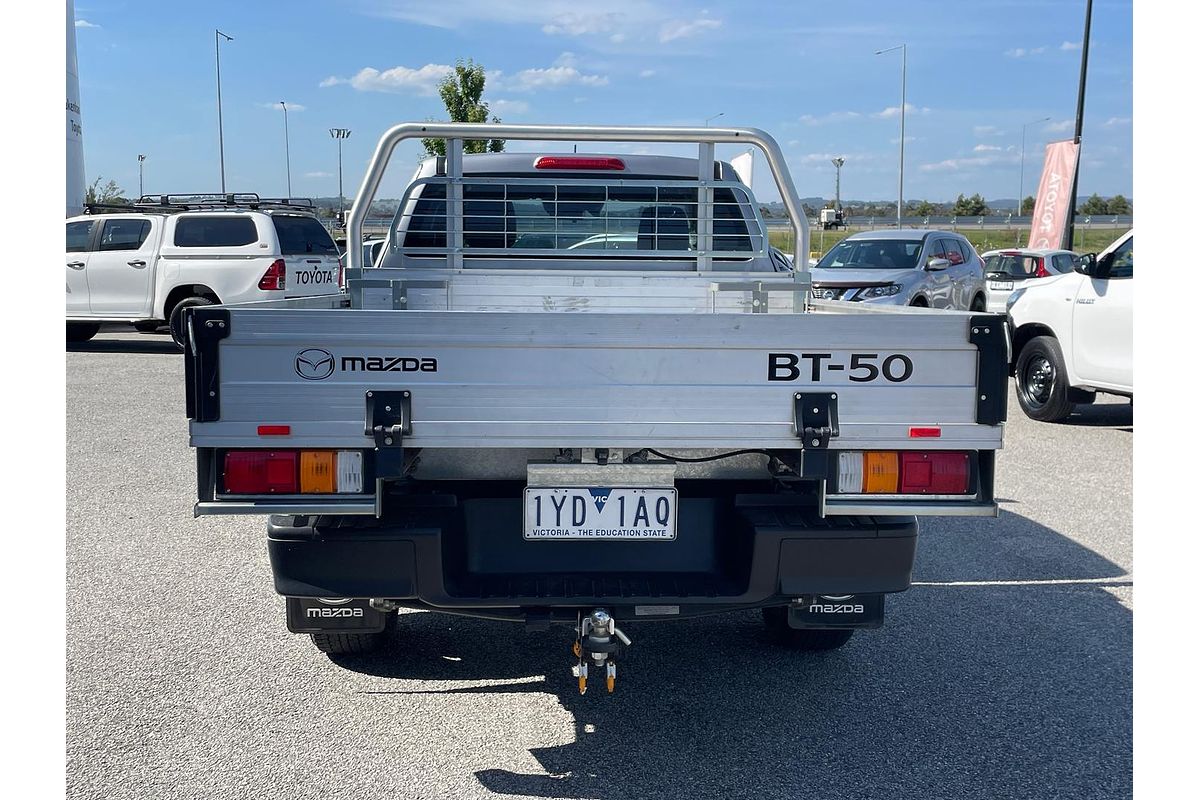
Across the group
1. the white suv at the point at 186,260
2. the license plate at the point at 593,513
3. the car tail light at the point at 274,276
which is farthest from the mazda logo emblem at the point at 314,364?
the car tail light at the point at 274,276

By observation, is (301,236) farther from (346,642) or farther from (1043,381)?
(346,642)

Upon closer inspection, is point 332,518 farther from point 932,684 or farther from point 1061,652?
point 1061,652

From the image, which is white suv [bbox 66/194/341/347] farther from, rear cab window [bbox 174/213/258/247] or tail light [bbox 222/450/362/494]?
tail light [bbox 222/450/362/494]

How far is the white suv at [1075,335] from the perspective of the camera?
370 inches

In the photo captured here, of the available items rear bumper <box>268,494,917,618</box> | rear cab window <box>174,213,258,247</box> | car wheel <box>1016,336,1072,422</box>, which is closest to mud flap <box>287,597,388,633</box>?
rear bumper <box>268,494,917,618</box>

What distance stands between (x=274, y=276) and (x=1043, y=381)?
10.3 metres

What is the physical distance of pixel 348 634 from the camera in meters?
4.27

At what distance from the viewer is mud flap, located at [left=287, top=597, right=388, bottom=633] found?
3.80 metres

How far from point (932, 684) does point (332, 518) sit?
94.1 inches

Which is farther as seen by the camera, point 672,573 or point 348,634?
point 348,634

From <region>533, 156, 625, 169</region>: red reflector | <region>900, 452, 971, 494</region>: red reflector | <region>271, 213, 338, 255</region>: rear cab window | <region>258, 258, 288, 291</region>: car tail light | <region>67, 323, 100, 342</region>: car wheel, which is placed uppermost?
<region>271, 213, 338, 255</region>: rear cab window

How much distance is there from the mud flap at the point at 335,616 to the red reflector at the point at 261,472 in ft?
2.13

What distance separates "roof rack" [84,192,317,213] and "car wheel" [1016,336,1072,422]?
11042mm

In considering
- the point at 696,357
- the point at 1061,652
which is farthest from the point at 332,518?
the point at 1061,652
